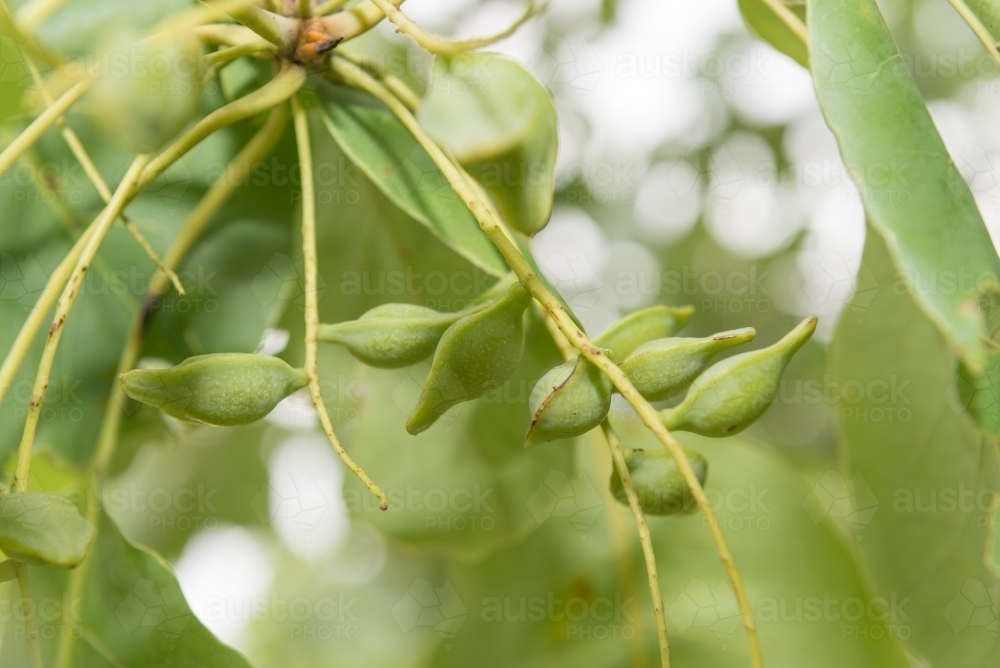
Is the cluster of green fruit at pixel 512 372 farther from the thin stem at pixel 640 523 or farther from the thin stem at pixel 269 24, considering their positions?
the thin stem at pixel 269 24

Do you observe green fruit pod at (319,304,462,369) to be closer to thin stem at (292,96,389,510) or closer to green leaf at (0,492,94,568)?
thin stem at (292,96,389,510)

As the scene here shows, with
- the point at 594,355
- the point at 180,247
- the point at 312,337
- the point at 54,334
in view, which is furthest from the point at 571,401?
the point at 180,247

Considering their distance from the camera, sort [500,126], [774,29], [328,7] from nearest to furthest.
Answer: [500,126] < [328,7] < [774,29]

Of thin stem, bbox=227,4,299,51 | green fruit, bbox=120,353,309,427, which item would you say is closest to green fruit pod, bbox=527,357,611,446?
green fruit, bbox=120,353,309,427

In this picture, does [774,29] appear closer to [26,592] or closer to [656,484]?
[656,484]

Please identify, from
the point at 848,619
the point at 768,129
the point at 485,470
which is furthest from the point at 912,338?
the point at 768,129

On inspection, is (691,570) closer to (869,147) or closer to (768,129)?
(869,147)

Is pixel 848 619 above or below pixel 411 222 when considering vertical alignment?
below
